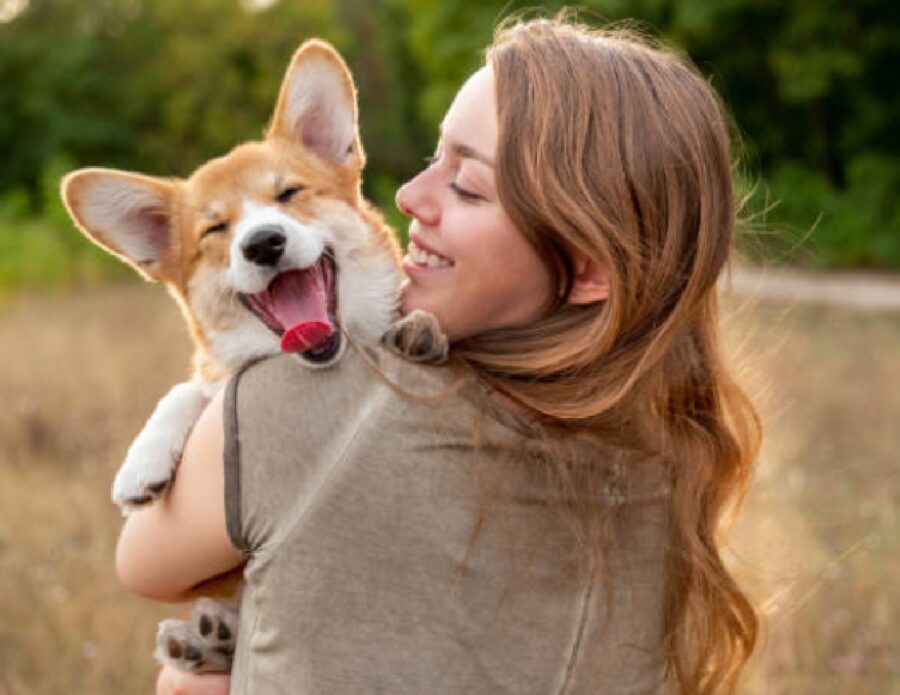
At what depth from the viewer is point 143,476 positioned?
2051mm

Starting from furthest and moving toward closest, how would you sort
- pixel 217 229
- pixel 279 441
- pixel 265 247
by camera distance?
1. pixel 217 229
2. pixel 265 247
3. pixel 279 441

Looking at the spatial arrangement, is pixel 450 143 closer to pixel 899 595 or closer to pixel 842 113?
pixel 899 595

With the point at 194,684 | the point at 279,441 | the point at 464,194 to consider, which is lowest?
the point at 194,684

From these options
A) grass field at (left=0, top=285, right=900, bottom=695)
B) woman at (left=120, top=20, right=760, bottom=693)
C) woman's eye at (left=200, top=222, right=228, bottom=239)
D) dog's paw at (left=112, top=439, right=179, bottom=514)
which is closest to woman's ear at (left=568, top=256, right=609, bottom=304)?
woman at (left=120, top=20, right=760, bottom=693)

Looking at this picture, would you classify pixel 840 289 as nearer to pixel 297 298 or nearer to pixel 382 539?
pixel 297 298

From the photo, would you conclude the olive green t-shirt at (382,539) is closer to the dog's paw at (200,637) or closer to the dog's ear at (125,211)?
the dog's paw at (200,637)

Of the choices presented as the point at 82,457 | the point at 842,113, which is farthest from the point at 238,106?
the point at 82,457

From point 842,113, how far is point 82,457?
18.1 m

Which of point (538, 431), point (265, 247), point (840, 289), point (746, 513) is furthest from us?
point (840, 289)

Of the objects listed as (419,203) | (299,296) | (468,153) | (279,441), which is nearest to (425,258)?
(419,203)

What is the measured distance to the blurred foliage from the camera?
19.0 m

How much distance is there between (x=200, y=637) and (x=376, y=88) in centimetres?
2607

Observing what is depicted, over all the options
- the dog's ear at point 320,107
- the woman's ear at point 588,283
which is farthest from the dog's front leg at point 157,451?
the woman's ear at point 588,283

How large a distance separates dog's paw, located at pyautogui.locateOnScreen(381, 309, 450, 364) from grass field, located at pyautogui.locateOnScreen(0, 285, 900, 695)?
2.31 feet
